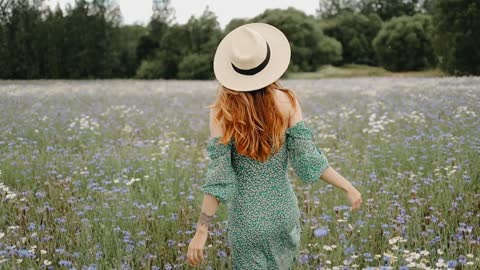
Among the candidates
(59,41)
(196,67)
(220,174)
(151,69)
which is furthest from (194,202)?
(196,67)

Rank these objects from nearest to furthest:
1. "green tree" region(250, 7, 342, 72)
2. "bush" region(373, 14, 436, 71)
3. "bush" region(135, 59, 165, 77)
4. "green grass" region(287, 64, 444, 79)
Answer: "green grass" region(287, 64, 444, 79), "bush" region(135, 59, 165, 77), "bush" region(373, 14, 436, 71), "green tree" region(250, 7, 342, 72)

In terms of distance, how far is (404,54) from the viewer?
43.5m

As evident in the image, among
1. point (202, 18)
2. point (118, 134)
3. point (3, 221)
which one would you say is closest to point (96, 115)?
point (118, 134)

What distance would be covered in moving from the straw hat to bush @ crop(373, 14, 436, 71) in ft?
139

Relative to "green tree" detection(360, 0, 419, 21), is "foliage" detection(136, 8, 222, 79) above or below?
below

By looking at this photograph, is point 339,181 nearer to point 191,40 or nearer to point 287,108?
point 287,108

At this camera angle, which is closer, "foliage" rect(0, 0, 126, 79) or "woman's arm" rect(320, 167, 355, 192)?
"woman's arm" rect(320, 167, 355, 192)

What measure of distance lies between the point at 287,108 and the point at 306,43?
47.6m

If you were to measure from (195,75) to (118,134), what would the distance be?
3092 centimetres

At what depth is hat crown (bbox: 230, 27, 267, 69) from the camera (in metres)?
2.27

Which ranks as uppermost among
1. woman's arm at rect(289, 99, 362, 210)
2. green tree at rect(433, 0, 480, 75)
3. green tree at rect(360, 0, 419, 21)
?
green tree at rect(360, 0, 419, 21)

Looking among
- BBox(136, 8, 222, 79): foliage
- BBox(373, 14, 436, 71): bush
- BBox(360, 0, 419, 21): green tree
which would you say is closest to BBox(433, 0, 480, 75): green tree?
BBox(373, 14, 436, 71): bush

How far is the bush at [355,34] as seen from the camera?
5206 centimetres

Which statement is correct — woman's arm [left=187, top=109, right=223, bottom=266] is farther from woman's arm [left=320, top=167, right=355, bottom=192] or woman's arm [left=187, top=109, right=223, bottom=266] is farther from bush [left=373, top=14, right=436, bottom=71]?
bush [left=373, top=14, right=436, bottom=71]
